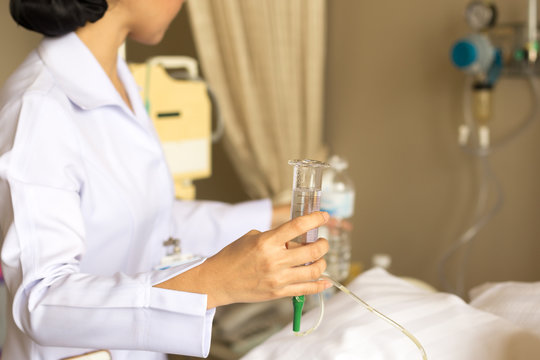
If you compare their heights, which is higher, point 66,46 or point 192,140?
point 66,46

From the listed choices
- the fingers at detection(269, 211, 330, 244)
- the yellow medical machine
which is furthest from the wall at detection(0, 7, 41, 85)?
the fingers at detection(269, 211, 330, 244)

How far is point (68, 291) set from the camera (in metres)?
0.83

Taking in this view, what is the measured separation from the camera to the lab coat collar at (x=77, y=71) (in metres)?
1.06

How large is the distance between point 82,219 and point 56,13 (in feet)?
1.18

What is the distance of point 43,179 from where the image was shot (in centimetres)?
90

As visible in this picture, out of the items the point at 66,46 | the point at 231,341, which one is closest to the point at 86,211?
the point at 66,46

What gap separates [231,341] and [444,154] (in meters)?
1.05

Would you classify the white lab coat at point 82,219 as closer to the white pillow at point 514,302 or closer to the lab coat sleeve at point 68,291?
the lab coat sleeve at point 68,291

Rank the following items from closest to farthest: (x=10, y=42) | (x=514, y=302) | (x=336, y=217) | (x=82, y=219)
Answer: (x=82, y=219)
(x=514, y=302)
(x=10, y=42)
(x=336, y=217)

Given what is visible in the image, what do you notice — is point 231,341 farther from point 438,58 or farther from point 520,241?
point 438,58

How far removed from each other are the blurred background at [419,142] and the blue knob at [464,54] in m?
0.20

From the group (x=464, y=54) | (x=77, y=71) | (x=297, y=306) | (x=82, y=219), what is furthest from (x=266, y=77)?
(x=297, y=306)

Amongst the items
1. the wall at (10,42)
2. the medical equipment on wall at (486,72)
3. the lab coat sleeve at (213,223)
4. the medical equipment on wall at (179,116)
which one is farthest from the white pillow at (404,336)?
the medical equipment on wall at (486,72)

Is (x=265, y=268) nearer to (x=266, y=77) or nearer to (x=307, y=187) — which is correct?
(x=307, y=187)
